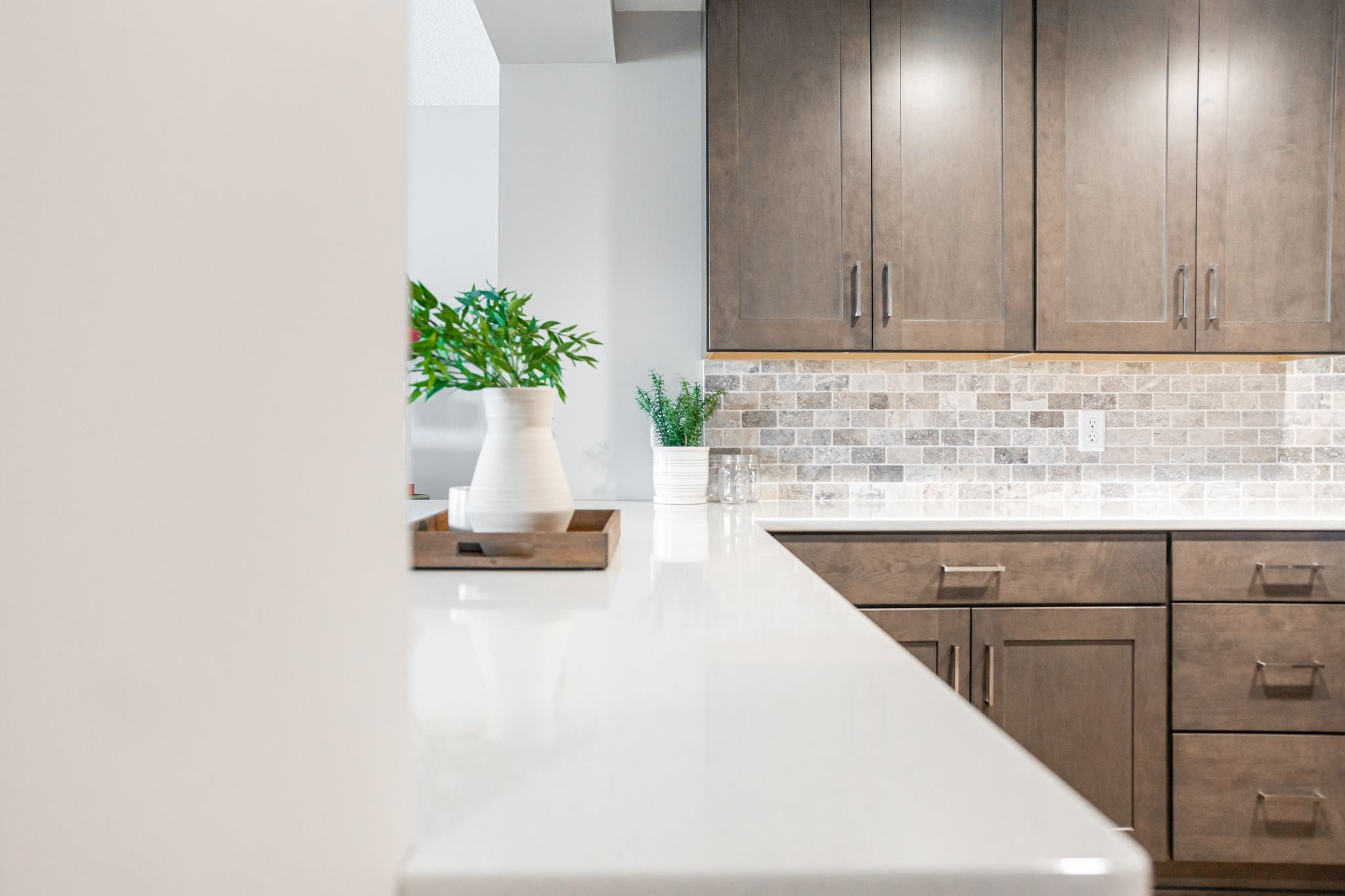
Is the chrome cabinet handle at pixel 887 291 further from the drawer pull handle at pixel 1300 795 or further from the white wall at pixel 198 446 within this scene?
the white wall at pixel 198 446

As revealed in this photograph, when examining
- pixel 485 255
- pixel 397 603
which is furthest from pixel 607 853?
pixel 485 255

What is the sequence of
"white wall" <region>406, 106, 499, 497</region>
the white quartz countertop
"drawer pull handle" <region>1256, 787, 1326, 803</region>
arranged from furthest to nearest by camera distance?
"white wall" <region>406, 106, 499, 497</region>
"drawer pull handle" <region>1256, 787, 1326, 803</region>
the white quartz countertop

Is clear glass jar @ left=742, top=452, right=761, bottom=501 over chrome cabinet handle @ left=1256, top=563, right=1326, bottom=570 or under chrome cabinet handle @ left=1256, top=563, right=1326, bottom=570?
over

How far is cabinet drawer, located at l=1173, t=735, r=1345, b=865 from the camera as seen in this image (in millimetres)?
1805

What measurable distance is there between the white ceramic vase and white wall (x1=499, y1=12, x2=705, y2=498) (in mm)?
1191

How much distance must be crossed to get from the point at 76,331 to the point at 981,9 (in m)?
2.38

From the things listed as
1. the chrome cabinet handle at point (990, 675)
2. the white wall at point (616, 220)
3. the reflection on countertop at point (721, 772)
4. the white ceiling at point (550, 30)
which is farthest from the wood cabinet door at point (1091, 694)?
the white ceiling at point (550, 30)

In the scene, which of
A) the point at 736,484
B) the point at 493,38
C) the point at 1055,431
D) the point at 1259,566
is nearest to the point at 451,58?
the point at 493,38

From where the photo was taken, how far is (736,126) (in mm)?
2035

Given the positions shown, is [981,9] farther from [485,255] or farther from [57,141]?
[57,141]

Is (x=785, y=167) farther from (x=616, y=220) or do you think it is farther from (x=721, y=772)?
(x=721, y=772)

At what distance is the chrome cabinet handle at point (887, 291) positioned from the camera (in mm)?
2041

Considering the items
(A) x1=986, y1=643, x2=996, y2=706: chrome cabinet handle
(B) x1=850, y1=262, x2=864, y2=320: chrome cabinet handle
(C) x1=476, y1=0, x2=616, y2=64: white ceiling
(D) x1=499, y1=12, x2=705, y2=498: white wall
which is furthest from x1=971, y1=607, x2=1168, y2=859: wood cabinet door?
(C) x1=476, y1=0, x2=616, y2=64: white ceiling

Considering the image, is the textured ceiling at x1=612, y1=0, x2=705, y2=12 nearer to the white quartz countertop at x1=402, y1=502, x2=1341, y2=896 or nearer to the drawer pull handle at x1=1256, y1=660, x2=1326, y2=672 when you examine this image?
the white quartz countertop at x1=402, y1=502, x2=1341, y2=896
